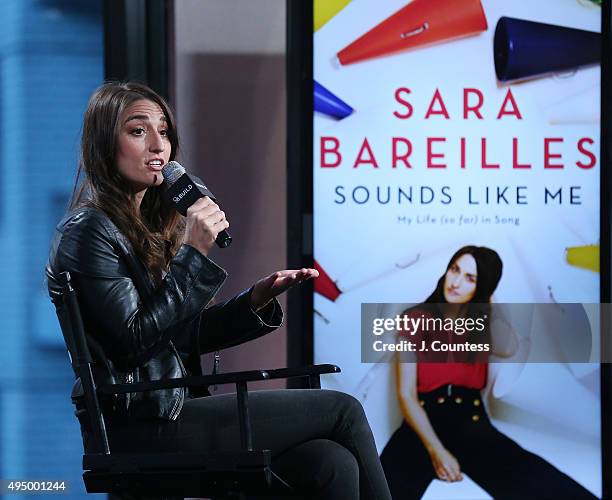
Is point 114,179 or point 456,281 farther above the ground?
point 114,179

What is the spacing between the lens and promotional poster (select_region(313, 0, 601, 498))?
3.56 metres

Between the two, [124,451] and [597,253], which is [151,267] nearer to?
[124,451]

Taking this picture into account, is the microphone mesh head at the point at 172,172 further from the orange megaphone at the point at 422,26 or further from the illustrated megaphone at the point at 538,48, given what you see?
the illustrated megaphone at the point at 538,48

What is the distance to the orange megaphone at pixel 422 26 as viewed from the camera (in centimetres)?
356

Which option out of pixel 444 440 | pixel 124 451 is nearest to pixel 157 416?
pixel 124 451

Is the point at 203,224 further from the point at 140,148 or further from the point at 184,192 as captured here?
the point at 140,148

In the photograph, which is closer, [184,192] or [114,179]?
[184,192]

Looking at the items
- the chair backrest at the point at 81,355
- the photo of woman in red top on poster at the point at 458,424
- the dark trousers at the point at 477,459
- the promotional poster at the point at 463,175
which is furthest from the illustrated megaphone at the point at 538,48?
the chair backrest at the point at 81,355

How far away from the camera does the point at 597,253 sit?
359 centimetres

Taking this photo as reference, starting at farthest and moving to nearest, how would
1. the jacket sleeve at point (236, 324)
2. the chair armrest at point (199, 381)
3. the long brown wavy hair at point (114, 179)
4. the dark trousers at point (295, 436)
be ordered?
the jacket sleeve at point (236, 324), the long brown wavy hair at point (114, 179), the dark trousers at point (295, 436), the chair armrest at point (199, 381)

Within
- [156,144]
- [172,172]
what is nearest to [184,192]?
[172,172]

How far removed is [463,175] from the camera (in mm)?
3586

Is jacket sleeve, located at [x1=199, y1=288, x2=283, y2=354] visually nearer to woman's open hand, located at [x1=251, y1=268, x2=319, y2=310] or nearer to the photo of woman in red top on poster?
woman's open hand, located at [x1=251, y1=268, x2=319, y2=310]

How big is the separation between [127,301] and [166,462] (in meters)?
0.28
